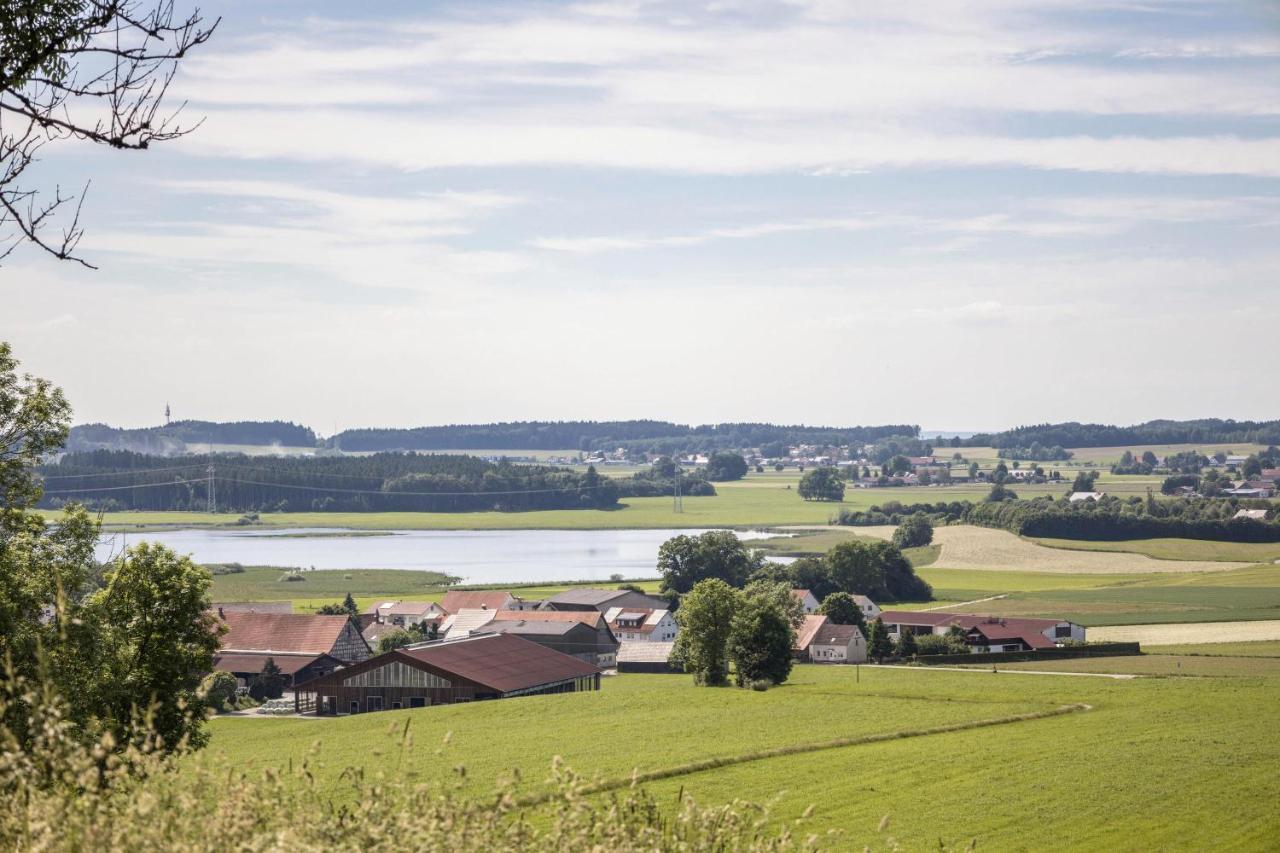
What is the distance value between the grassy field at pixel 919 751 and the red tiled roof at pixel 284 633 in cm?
1452

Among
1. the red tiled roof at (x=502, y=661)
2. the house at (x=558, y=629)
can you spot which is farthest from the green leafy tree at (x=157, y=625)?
the house at (x=558, y=629)

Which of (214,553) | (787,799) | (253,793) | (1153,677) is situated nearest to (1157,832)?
(787,799)

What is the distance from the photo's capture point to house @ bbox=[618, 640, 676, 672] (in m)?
81.6

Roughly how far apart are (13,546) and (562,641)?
59.4 m

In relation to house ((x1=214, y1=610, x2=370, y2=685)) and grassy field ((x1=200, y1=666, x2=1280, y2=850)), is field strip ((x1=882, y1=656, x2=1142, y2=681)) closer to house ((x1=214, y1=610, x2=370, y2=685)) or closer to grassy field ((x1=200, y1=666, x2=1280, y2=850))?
grassy field ((x1=200, y1=666, x2=1280, y2=850))

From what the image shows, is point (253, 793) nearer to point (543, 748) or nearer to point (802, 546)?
point (543, 748)

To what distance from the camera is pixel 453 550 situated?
158m

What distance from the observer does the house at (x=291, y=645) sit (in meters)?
69.7

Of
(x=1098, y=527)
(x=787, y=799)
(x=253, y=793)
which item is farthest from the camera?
(x=1098, y=527)

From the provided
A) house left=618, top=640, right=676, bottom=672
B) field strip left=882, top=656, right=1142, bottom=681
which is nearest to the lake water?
house left=618, top=640, right=676, bottom=672

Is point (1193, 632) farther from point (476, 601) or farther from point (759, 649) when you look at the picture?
point (476, 601)

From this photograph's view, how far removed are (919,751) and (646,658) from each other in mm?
44286

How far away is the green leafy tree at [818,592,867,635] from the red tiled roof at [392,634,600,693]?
22571 mm

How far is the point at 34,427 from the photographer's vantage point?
2219cm
